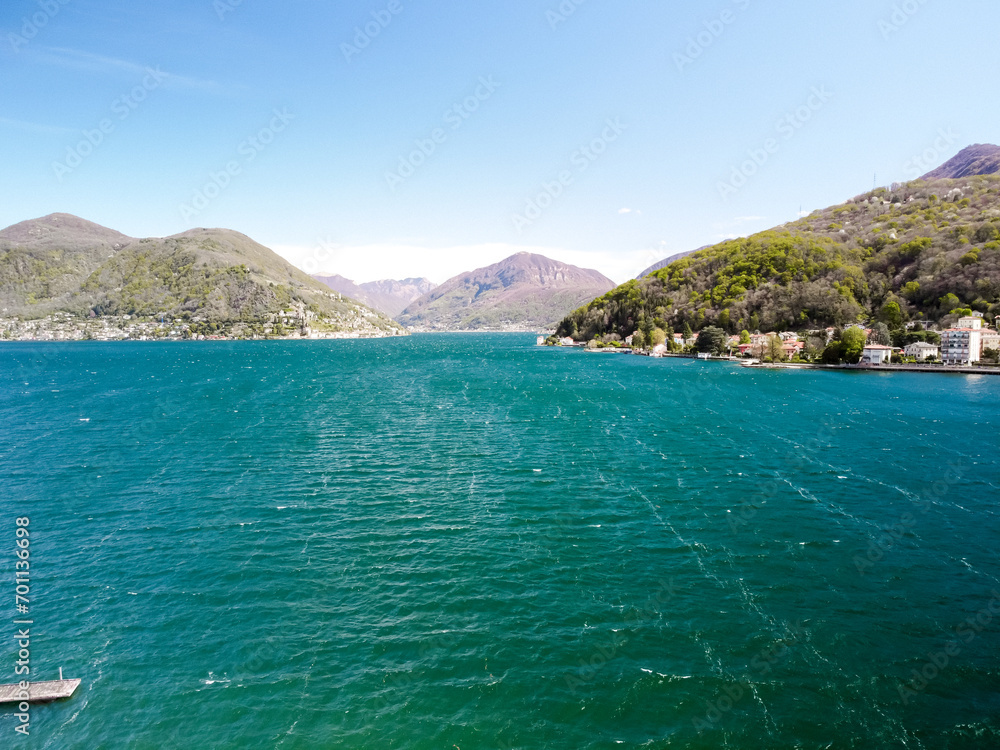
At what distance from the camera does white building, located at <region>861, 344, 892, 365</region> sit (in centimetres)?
13275

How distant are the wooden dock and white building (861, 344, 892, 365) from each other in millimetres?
163983

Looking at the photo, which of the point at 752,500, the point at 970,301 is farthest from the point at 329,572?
the point at 970,301

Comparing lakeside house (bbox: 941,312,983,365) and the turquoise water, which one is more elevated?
lakeside house (bbox: 941,312,983,365)

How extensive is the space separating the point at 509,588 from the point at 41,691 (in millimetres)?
18809

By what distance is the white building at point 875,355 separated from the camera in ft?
436

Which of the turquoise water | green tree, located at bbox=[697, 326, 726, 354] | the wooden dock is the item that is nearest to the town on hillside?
green tree, located at bbox=[697, 326, 726, 354]

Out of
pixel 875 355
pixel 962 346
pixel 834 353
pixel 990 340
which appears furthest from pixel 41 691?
pixel 990 340

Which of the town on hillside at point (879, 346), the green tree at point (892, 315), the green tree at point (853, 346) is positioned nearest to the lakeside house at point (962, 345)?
the town on hillside at point (879, 346)

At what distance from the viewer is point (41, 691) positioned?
17.8 metres

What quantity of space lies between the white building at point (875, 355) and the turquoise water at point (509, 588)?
Answer: 89.9 meters

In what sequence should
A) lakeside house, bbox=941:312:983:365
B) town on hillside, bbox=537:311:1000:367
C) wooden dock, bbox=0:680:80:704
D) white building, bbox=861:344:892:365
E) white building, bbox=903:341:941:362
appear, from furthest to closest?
1. white building, bbox=903:341:941:362
2. white building, bbox=861:344:892:365
3. town on hillside, bbox=537:311:1000:367
4. lakeside house, bbox=941:312:983:365
5. wooden dock, bbox=0:680:80:704

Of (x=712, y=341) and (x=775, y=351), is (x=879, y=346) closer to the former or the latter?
(x=775, y=351)

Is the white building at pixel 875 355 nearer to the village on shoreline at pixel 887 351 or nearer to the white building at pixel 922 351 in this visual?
the village on shoreline at pixel 887 351

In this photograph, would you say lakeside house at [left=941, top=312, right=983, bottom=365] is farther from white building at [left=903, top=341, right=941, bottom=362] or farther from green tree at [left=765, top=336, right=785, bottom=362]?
green tree at [left=765, top=336, right=785, bottom=362]
